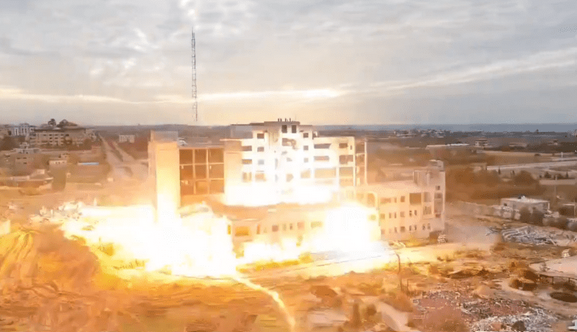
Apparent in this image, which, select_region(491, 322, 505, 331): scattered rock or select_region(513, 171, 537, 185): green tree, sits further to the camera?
select_region(513, 171, 537, 185): green tree

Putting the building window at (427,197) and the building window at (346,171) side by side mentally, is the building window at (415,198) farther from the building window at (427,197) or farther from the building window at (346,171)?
the building window at (346,171)

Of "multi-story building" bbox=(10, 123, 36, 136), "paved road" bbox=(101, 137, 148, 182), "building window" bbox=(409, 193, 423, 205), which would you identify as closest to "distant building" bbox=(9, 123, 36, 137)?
"multi-story building" bbox=(10, 123, 36, 136)

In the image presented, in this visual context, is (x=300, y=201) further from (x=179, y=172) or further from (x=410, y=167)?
(x=410, y=167)

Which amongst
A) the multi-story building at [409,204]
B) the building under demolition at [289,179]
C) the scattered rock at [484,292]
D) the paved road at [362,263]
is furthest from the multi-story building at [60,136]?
the scattered rock at [484,292]

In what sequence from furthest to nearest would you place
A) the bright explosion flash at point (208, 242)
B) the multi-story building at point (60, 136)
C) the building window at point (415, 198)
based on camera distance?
the multi-story building at point (60, 136), the building window at point (415, 198), the bright explosion flash at point (208, 242)

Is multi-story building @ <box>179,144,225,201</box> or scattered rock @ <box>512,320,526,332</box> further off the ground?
multi-story building @ <box>179,144,225,201</box>

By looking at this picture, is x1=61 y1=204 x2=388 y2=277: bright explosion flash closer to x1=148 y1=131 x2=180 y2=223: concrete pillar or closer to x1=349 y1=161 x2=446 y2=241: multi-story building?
x1=148 y1=131 x2=180 y2=223: concrete pillar

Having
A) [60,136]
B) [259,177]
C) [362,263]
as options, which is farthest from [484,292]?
[60,136]
